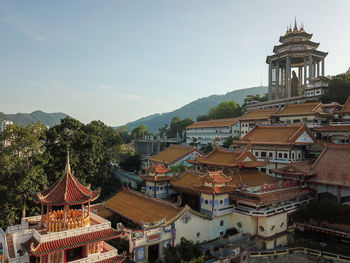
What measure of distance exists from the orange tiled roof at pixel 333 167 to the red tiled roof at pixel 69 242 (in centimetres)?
1705

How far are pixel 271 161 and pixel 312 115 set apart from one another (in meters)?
10.6

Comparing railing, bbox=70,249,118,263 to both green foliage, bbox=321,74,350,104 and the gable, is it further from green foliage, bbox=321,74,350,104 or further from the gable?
green foliage, bbox=321,74,350,104

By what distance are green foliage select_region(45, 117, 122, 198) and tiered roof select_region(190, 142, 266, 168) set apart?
12224mm

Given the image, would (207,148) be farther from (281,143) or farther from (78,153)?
(78,153)

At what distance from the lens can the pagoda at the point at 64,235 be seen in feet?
→ 42.5

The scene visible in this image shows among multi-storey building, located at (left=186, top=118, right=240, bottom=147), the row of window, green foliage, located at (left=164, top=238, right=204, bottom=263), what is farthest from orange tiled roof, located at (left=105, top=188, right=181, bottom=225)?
multi-storey building, located at (left=186, top=118, right=240, bottom=147)

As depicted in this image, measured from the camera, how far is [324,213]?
2027 centimetres

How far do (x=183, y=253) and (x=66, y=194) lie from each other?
7.54m

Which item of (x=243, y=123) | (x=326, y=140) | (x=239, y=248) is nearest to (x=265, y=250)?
(x=239, y=248)

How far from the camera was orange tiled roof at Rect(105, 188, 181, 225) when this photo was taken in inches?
719

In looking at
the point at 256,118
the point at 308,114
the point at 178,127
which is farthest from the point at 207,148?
the point at 178,127

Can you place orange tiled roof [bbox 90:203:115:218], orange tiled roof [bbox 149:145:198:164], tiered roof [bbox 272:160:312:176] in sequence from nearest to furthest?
1. orange tiled roof [bbox 90:203:115:218]
2. tiered roof [bbox 272:160:312:176]
3. orange tiled roof [bbox 149:145:198:164]

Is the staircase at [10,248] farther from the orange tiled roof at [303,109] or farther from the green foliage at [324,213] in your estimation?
the orange tiled roof at [303,109]

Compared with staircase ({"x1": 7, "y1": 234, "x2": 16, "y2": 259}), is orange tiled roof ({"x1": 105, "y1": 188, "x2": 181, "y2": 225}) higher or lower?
higher
